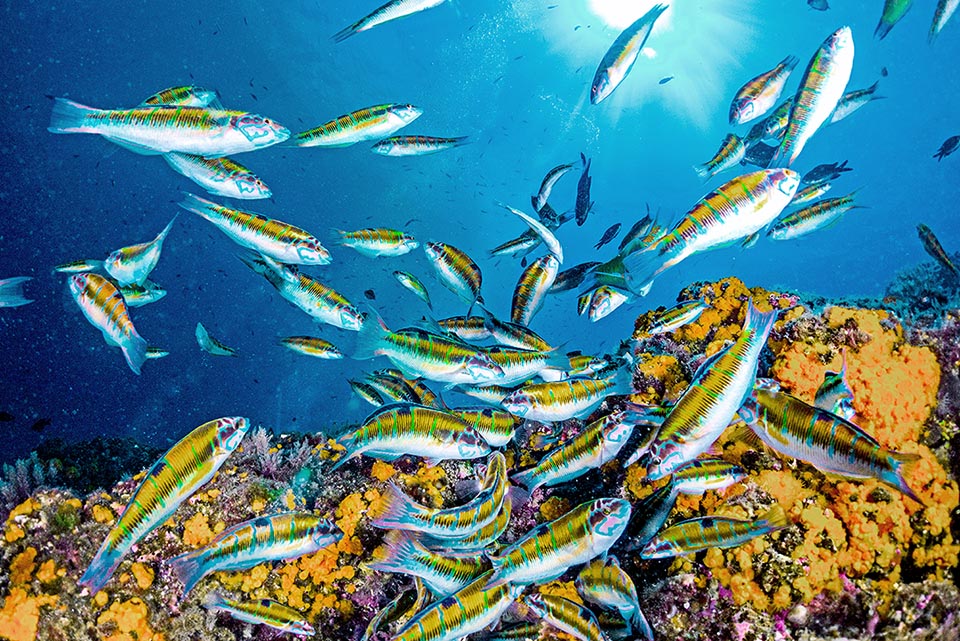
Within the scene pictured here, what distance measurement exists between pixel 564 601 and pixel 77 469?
31.6 ft

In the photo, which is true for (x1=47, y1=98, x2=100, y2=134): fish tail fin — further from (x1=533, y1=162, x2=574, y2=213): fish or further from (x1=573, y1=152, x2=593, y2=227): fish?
(x1=573, y1=152, x2=593, y2=227): fish

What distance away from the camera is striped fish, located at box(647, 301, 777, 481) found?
2.16 metres

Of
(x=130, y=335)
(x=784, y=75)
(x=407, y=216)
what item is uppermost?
(x=784, y=75)

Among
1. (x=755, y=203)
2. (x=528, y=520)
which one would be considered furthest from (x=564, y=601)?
(x=755, y=203)

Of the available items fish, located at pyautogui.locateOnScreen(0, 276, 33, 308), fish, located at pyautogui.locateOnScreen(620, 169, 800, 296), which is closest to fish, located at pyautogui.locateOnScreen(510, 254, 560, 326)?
fish, located at pyautogui.locateOnScreen(620, 169, 800, 296)

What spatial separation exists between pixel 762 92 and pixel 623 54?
1.57 meters

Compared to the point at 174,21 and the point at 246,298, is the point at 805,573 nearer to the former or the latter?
the point at 246,298

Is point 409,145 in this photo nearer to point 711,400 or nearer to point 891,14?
point 711,400

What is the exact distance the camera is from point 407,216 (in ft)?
176

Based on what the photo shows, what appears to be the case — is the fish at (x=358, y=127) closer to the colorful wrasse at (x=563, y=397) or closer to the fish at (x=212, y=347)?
the colorful wrasse at (x=563, y=397)

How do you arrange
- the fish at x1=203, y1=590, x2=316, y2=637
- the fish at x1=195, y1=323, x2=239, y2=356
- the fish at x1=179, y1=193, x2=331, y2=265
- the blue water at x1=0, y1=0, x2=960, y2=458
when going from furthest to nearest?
the blue water at x1=0, y1=0, x2=960, y2=458, the fish at x1=195, y1=323, x2=239, y2=356, the fish at x1=179, y1=193, x2=331, y2=265, the fish at x1=203, y1=590, x2=316, y2=637

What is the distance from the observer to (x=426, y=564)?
2730mm

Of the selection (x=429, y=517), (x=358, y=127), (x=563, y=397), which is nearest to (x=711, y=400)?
(x=563, y=397)

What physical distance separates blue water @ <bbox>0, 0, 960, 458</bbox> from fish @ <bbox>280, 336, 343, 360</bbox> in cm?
3215
